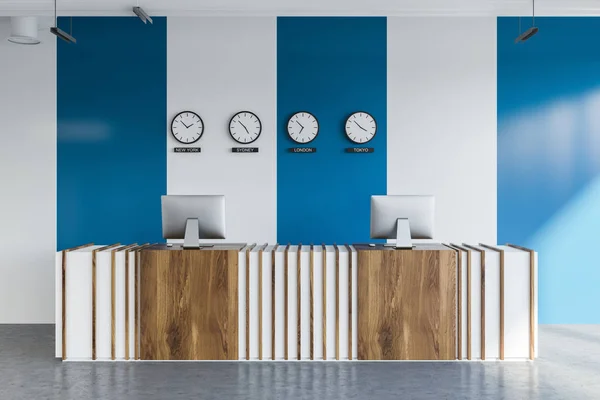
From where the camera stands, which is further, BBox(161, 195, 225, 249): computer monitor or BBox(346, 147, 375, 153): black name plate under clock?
BBox(346, 147, 375, 153): black name plate under clock

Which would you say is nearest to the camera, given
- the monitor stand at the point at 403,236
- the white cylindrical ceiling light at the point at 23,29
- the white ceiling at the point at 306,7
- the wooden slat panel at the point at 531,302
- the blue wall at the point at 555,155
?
the wooden slat panel at the point at 531,302

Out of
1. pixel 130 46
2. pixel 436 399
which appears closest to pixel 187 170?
pixel 130 46

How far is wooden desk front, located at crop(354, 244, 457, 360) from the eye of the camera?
4.10m

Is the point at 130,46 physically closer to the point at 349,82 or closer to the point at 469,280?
the point at 349,82

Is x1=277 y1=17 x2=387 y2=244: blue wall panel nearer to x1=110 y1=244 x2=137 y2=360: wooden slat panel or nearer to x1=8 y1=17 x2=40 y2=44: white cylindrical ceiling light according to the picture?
x1=110 y1=244 x2=137 y2=360: wooden slat panel

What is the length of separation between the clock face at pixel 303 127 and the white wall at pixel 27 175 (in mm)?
2662

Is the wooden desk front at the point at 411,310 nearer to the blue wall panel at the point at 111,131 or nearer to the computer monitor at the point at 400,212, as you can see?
the computer monitor at the point at 400,212

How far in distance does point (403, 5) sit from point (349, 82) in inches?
37.6

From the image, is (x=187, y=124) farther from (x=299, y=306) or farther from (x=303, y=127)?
(x=299, y=306)

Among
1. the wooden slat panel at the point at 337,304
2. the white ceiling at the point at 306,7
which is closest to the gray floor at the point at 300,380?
the wooden slat panel at the point at 337,304

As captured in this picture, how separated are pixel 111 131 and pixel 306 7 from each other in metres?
2.52

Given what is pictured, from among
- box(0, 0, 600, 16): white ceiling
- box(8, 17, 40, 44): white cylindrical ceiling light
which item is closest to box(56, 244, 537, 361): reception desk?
box(0, 0, 600, 16): white ceiling

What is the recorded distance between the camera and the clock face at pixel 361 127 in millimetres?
5625

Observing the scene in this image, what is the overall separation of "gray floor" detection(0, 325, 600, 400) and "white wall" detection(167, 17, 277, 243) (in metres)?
2.11
